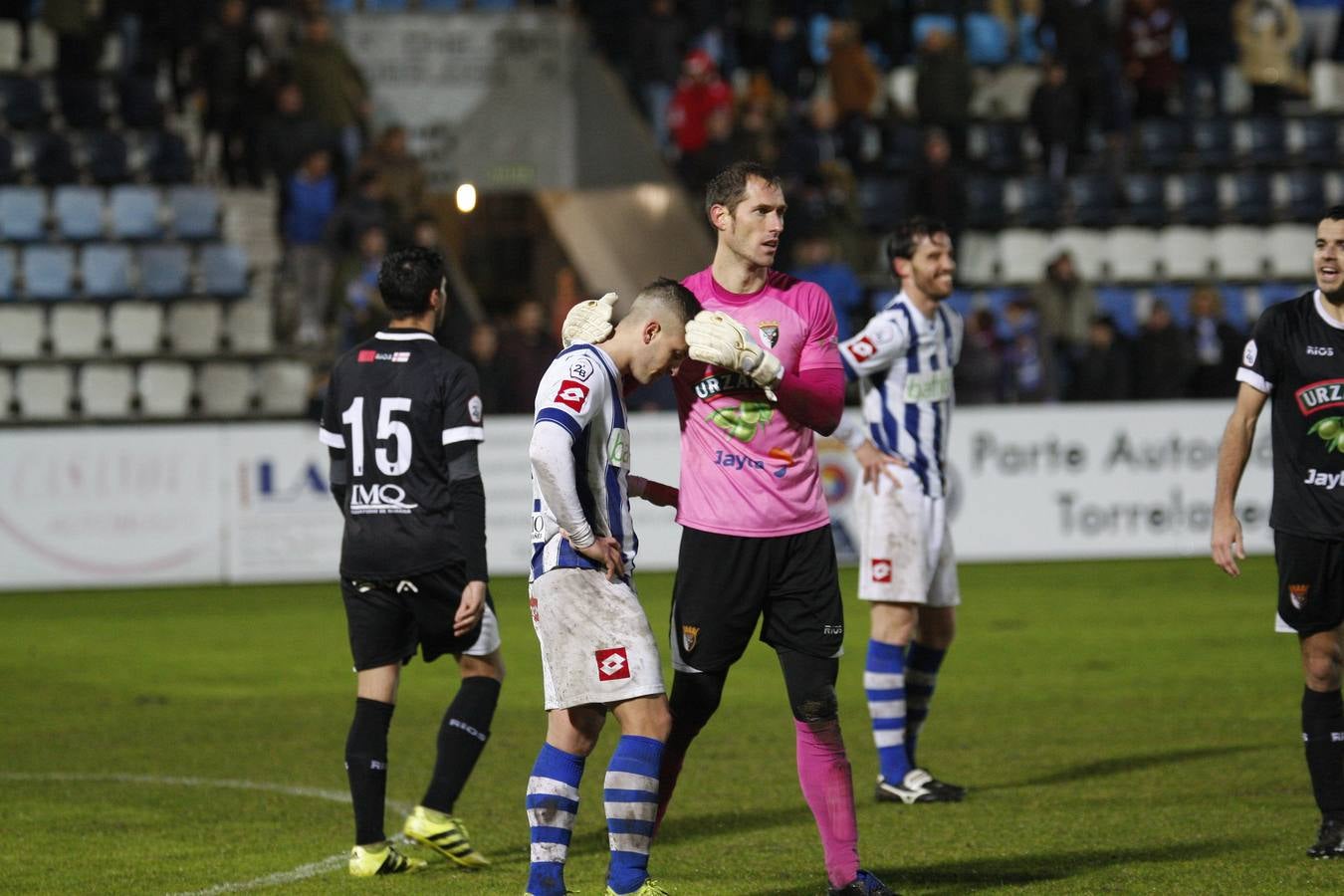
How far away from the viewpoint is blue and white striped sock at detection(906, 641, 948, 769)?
8672mm

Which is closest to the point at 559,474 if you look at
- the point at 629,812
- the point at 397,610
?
the point at 629,812

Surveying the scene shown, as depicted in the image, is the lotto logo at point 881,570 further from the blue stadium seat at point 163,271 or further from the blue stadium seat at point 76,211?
the blue stadium seat at point 76,211

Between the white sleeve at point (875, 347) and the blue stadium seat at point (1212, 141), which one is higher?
the blue stadium seat at point (1212, 141)

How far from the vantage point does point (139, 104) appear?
22125 mm

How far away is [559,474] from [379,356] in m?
1.57

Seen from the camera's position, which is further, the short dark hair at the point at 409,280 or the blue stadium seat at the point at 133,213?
the blue stadium seat at the point at 133,213

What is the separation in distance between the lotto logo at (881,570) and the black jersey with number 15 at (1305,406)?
184cm

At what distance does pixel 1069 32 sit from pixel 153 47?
11162mm

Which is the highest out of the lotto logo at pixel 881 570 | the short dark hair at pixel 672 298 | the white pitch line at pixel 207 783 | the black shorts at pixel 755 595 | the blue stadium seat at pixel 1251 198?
the blue stadium seat at pixel 1251 198

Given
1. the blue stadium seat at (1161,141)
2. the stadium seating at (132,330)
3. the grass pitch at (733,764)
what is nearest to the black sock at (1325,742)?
the grass pitch at (733,764)

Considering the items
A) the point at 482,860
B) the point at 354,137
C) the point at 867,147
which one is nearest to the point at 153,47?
the point at 354,137

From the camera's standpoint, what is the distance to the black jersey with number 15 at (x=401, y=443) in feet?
23.1

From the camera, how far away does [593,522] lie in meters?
6.02

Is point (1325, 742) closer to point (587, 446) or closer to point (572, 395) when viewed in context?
point (587, 446)
